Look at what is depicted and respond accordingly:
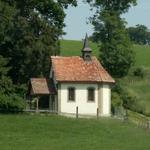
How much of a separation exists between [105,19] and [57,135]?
120 ft

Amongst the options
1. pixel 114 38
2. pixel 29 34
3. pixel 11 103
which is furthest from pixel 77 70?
pixel 114 38

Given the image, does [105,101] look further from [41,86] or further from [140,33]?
[140,33]

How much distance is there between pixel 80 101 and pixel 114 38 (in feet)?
48.5

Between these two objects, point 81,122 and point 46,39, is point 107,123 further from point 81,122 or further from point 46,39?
point 46,39

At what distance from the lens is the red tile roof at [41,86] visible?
66.6 m

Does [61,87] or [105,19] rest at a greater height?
[105,19]

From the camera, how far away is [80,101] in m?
67.4

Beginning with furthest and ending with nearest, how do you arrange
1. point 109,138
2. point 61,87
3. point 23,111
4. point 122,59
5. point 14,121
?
point 122,59
point 61,87
point 23,111
point 14,121
point 109,138

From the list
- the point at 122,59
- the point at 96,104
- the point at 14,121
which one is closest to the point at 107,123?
the point at 14,121

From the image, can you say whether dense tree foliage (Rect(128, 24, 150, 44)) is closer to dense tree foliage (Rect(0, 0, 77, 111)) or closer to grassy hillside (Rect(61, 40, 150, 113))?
grassy hillside (Rect(61, 40, 150, 113))

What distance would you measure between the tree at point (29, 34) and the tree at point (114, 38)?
10682mm

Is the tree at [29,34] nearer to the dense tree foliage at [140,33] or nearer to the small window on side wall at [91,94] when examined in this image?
the small window on side wall at [91,94]

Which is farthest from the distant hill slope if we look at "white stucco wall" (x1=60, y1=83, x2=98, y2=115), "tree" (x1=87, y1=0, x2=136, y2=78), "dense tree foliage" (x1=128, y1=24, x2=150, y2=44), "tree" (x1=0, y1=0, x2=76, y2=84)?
"dense tree foliage" (x1=128, y1=24, x2=150, y2=44)

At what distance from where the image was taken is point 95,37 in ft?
272
